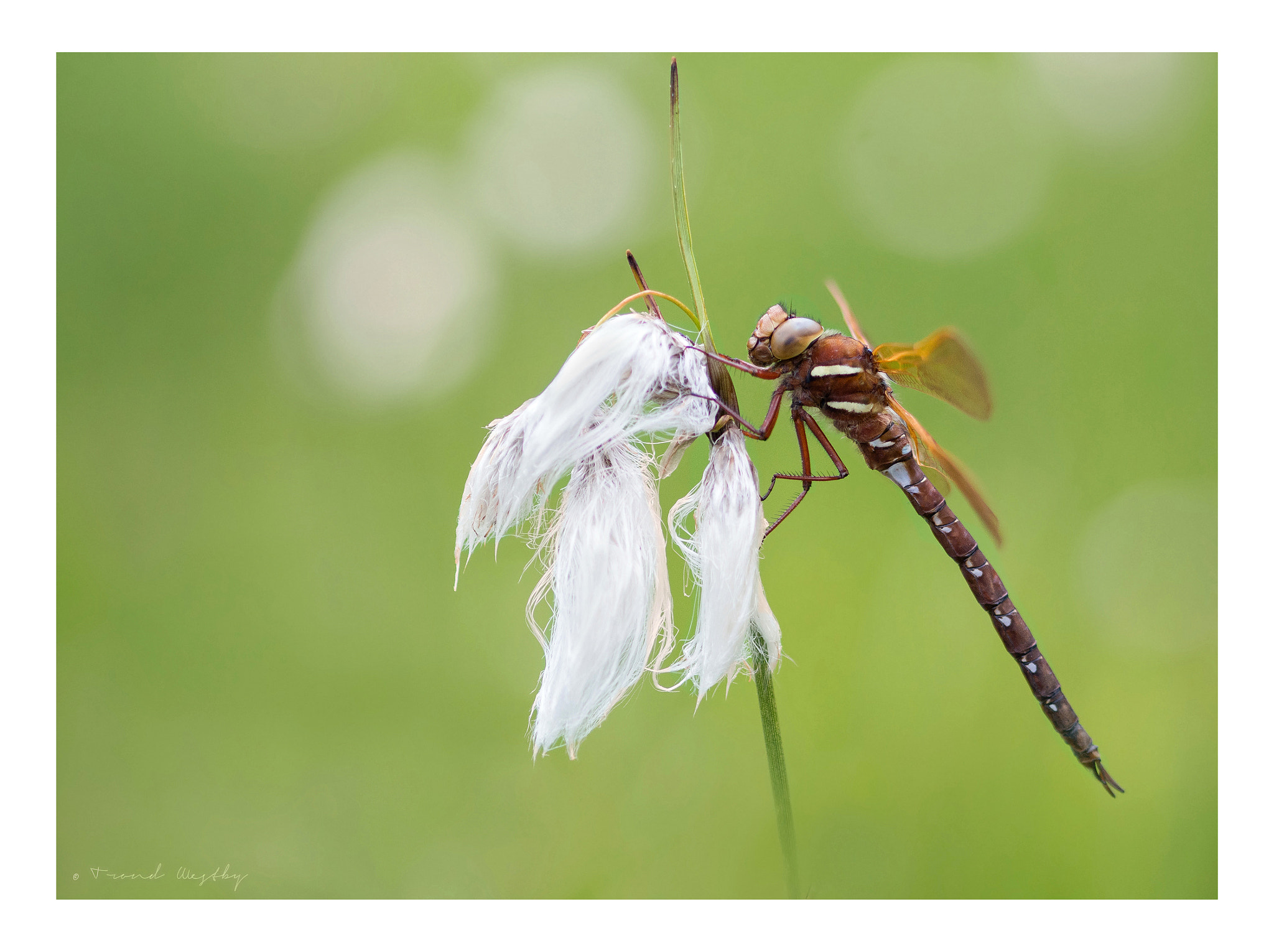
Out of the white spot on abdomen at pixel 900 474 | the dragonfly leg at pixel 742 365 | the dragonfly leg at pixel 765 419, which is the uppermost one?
the dragonfly leg at pixel 742 365

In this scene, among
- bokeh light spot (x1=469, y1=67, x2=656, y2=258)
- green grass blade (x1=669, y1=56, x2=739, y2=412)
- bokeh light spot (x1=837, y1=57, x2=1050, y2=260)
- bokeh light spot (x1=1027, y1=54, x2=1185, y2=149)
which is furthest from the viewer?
bokeh light spot (x1=469, y1=67, x2=656, y2=258)

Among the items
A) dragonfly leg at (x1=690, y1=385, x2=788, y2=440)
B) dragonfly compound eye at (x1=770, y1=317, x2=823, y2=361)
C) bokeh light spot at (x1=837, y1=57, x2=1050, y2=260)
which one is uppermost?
bokeh light spot at (x1=837, y1=57, x2=1050, y2=260)

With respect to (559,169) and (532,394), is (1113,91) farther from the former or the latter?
(532,394)

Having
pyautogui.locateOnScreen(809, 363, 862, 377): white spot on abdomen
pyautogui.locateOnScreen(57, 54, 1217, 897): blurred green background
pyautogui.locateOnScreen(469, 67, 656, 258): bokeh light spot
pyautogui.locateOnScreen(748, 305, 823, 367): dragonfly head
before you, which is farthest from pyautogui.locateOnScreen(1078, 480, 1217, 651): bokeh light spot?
pyautogui.locateOnScreen(469, 67, 656, 258): bokeh light spot

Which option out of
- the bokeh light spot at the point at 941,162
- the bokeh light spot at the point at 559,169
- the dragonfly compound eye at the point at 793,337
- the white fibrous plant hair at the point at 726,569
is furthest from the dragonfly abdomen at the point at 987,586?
the bokeh light spot at the point at 559,169

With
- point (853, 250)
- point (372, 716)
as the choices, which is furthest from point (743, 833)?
point (853, 250)

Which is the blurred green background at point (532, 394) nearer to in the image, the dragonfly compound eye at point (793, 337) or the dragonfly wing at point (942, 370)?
the dragonfly wing at point (942, 370)

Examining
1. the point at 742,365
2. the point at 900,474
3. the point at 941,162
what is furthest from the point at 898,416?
the point at 941,162

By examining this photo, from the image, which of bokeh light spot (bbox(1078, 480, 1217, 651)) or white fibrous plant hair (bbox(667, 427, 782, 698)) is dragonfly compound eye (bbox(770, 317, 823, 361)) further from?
bokeh light spot (bbox(1078, 480, 1217, 651))
